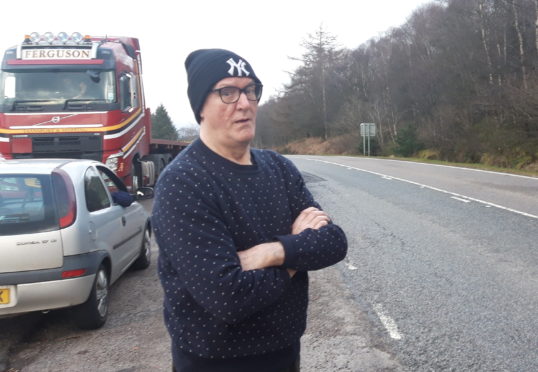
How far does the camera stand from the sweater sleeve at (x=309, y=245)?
1.85 m

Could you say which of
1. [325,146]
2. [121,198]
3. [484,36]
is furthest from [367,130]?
[121,198]

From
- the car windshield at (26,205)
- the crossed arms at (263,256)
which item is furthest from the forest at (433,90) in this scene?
the crossed arms at (263,256)

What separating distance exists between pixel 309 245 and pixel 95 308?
3.18 meters

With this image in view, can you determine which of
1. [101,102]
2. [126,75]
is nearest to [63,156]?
[101,102]

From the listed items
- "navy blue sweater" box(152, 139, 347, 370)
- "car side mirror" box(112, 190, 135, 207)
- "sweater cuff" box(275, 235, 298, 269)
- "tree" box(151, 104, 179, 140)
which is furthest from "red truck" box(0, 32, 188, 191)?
"tree" box(151, 104, 179, 140)

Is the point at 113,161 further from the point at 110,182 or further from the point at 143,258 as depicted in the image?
the point at 110,182

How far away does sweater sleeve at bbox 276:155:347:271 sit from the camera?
1.85 metres

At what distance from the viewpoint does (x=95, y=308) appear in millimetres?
4406

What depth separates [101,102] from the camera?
1029cm

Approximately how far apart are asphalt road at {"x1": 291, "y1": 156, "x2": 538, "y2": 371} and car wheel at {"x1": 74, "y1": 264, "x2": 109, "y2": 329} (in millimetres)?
2499

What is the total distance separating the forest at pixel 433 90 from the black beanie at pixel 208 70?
77.8 ft

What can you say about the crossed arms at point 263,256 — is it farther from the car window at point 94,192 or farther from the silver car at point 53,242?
the car window at point 94,192

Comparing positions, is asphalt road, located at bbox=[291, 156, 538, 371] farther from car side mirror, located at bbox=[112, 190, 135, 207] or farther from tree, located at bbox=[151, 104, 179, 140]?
tree, located at bbox=[151, 104, 179, 140]

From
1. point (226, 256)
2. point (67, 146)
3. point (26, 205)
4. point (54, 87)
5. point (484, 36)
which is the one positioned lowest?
point (26, 205)
